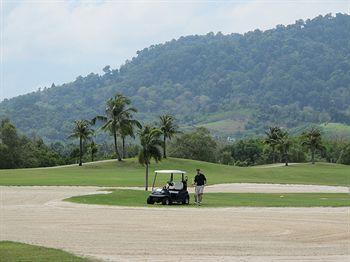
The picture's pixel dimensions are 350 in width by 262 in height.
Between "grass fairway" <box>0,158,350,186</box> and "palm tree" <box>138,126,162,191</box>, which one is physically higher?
"palm tree" <box>138,126,162,191</box>

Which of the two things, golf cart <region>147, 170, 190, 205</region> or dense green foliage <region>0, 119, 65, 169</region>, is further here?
dense green foliage <region>0, 119, 65, 169</region>

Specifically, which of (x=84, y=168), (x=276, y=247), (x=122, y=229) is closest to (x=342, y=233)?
(x=276, y=247)

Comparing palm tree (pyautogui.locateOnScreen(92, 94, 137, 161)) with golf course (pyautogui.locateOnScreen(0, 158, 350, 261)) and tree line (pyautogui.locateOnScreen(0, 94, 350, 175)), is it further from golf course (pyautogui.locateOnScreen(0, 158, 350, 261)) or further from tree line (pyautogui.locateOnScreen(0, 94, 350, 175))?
golf course (pyautogui.locateOnScreen(0, 158, 350, 261))

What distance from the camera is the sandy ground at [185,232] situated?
18.1 m

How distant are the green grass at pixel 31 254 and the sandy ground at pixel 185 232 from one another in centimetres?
90

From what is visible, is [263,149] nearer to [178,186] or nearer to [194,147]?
[194,147]

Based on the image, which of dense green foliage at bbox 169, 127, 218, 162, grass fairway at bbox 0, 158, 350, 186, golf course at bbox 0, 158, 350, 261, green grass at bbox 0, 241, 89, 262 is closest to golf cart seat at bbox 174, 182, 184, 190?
golf course at bbox 0, 158, 350, 261

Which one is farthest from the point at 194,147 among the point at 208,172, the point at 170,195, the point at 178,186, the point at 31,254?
the point at 31,254

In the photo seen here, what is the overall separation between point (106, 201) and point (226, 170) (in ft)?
184

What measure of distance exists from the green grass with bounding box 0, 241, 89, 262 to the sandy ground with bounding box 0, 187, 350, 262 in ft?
2.94

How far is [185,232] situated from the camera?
2283cm

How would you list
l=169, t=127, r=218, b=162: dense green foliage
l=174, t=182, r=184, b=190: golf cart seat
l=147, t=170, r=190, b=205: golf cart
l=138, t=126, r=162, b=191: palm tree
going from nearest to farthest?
l=147, t=170, r=190, b=205: golf cart < l=174, t=182, r=184, b=190: golf cart seat < l=138, t=126, r=162, b=191: palm tree < l=169, t=127, r=218, b=162: dense green foliage

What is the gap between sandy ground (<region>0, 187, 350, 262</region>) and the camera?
18062 millimetres

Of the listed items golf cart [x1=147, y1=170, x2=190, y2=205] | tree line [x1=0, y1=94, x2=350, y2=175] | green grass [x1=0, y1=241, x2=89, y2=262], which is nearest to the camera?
green grass [x1=0, y1=241, x2=89, y2=262]
